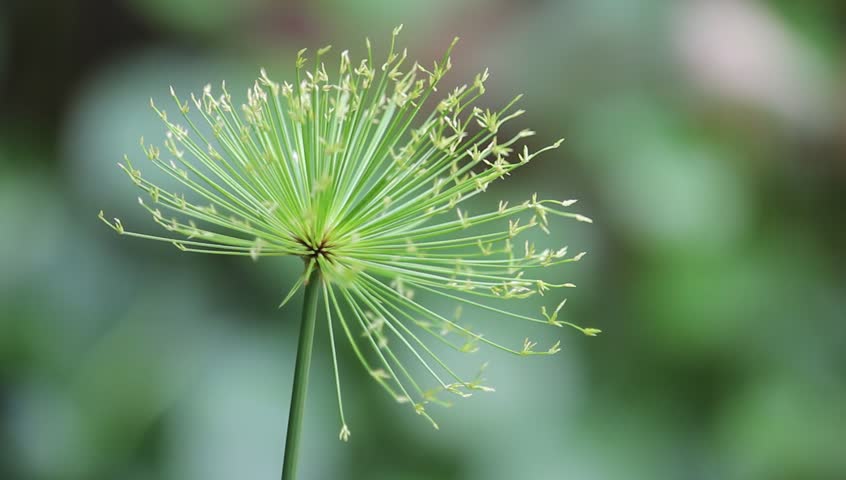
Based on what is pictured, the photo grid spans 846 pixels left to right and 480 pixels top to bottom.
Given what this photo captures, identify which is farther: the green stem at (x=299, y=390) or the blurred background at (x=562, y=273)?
the blurred background at (x=562, y=273)

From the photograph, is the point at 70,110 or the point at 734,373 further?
the point at 734,373

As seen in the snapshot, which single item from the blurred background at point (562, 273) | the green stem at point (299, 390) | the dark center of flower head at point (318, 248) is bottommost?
the green stem at point (299, 390)

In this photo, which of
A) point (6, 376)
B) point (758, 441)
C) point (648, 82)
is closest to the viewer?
point (6, 376)

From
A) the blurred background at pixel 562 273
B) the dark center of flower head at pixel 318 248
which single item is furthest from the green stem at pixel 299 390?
A: the blurred background at pixel 562 273

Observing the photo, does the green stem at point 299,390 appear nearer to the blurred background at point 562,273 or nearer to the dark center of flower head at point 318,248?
the dark center of flower head at point 318,248

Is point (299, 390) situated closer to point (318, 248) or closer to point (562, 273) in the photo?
point (318, 248)

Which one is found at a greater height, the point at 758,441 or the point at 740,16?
the point at 740,16

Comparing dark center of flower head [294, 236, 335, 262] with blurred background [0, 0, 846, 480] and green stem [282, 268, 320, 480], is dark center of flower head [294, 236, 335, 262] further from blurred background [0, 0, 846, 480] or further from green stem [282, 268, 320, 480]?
blurred background [0, 0, 846, 480]

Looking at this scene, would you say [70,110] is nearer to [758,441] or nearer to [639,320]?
[639,320]

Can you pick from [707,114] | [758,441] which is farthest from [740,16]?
[758,441]

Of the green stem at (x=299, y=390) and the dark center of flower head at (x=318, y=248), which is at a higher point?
the dark center of flower head at (x=318, y=248)
